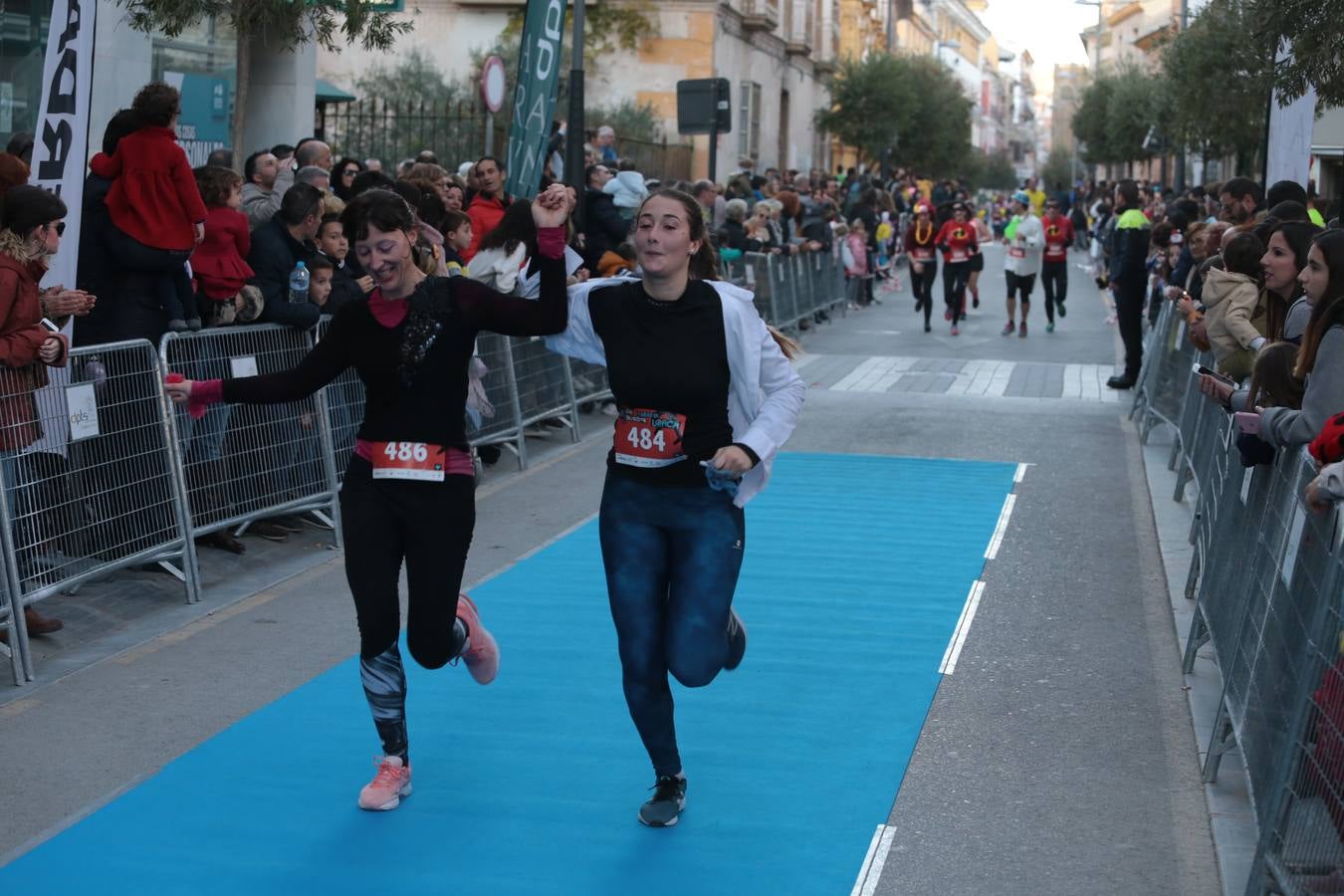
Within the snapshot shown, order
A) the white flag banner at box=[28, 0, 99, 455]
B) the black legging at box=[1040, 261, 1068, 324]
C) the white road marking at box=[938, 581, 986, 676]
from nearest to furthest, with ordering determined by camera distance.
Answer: the white road marking at box=[938, 581, 986, 676] < the white flag banner at box=[28, 0, 99, 455] < the black legging at box=[1040, 261, 1068, 324]

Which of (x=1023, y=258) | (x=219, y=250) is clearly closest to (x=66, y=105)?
(x=219, y=250)

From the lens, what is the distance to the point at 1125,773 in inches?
241

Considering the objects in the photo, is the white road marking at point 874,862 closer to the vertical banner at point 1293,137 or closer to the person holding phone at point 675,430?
the person holding phone at point 675,430

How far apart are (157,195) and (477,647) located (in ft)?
13.3

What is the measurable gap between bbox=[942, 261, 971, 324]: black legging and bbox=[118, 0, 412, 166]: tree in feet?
39.8

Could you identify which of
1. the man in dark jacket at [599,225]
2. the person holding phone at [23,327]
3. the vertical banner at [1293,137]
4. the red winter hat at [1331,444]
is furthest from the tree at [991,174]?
the red winter hat at [1331,444]

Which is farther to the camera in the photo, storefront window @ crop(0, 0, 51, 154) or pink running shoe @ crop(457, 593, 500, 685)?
storefront window @ crop(0, 0, 51, 154)

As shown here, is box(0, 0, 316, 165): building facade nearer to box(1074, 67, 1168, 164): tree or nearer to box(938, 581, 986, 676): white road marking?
box(938, 581, 986, 676): white road marking

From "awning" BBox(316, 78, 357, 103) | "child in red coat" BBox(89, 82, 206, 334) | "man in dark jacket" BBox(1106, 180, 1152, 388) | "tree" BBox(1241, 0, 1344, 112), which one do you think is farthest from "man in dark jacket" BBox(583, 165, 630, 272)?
"awning" BBox(316, 78, 357, 103)

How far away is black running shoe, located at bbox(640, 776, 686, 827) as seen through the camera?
5.43 m

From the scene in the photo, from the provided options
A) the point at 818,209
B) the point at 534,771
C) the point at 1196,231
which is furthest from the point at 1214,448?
the point at 818,209

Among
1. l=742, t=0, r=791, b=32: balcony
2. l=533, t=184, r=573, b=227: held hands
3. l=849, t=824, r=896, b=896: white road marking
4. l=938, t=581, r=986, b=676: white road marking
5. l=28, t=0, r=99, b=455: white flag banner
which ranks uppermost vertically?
l=742, t=0, r=791, b=32: balcony

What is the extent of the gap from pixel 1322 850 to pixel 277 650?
4.58m

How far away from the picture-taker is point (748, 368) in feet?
17.0
